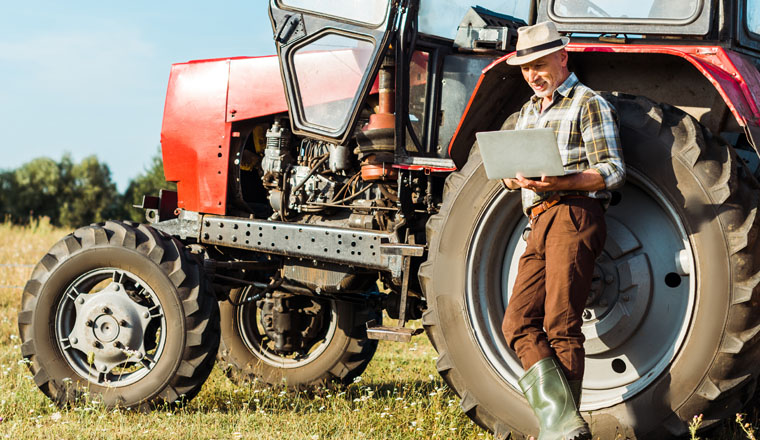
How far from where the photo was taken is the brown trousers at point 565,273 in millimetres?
3504

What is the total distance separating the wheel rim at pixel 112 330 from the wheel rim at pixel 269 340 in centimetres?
112

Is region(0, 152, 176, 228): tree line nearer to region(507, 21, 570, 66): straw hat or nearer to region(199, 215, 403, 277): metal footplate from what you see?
region(199, 215, 403, 277): metal footplate

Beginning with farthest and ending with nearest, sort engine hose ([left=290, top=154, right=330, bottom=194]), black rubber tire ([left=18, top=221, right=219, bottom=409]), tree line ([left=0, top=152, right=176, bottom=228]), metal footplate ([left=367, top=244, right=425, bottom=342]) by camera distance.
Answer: tree line ([left=0, top=152, right=176, bottom=228])
engine hose ([left=290, top=154, right=330, bottom=194])
black rubber tire ([left=18, top=221, right=219, bottom=409])
metal footplate ([left=367, top=244, right=425, bottom=342])

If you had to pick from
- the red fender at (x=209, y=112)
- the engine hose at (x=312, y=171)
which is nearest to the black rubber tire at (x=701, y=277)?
the engine hose at (x=312, y=171)

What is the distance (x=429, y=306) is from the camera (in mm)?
4281

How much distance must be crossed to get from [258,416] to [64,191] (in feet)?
186

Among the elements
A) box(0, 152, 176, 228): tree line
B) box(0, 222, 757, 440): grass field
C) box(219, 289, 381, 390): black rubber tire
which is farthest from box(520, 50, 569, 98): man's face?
box(0, 152, 176, 228): tree line

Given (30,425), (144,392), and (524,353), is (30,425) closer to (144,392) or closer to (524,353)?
(144,392)

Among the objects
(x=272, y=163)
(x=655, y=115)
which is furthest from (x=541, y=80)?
(x=272, y=163)

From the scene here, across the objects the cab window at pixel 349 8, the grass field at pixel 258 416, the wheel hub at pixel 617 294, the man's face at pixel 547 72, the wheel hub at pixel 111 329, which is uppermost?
the cab window at pixel 349 8

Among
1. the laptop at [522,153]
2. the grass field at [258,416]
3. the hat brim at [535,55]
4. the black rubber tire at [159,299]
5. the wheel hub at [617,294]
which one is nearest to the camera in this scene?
the laptop at [522,153]

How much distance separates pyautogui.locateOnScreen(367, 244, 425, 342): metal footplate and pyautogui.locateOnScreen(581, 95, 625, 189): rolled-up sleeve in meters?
1.36

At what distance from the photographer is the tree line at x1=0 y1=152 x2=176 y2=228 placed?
186 feet

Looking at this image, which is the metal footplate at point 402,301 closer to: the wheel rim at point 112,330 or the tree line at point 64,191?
the wheel rim at point 112,330
